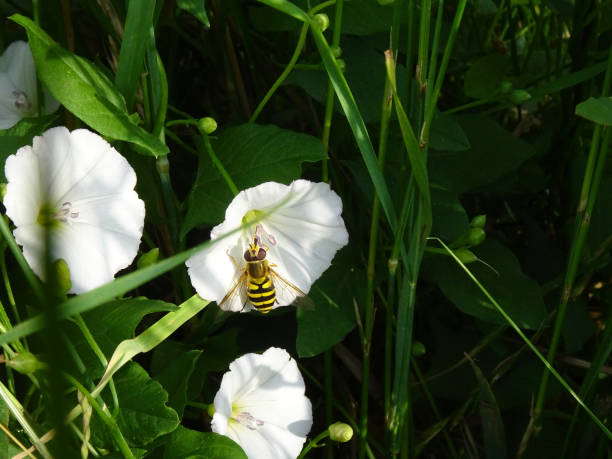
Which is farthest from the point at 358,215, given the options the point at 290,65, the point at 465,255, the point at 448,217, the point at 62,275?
the point at 62,275

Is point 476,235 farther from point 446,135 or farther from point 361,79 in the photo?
point 361,79

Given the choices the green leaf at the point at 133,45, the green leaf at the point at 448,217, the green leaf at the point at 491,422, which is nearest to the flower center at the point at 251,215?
the green leaf at the point at 133,45

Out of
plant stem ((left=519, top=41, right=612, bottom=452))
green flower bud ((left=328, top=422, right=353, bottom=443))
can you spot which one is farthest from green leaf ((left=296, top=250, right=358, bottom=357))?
plant stem ((left=519, top=41, right=612, bottom=452))

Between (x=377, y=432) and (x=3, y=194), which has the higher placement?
(x=3, y=194)

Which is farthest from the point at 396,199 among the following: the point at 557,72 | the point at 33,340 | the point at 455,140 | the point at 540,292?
the point at 33,340

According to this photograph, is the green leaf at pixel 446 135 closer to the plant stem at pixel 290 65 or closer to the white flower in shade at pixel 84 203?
the plant stem at pixel 290 65

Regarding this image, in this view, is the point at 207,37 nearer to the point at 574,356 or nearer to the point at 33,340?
the point at 33,340
